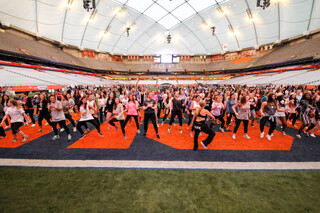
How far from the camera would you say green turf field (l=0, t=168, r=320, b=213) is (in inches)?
→ 98.7

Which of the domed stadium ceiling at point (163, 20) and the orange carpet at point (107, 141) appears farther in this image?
the domed stadium ceiling at point (163, 20)

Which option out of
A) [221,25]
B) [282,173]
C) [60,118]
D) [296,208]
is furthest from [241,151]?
[221,25]

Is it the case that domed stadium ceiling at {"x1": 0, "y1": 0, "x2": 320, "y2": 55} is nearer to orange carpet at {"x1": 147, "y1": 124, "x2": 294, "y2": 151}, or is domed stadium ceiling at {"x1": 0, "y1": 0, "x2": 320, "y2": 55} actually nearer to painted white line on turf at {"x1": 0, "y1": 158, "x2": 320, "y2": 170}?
painted white line on turf at {"x1": 0, "y1": 158, "x2": 320, "y2": 170}

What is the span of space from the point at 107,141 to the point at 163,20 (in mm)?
48193

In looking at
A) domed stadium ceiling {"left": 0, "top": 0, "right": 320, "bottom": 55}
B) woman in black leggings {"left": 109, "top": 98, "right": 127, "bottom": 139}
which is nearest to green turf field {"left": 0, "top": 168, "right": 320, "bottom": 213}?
woman in black leggings {"left": 109, "top": 98, "right": 127, "bottom": 139}

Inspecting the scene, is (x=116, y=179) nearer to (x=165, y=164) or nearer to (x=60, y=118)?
(x=165, y=164)

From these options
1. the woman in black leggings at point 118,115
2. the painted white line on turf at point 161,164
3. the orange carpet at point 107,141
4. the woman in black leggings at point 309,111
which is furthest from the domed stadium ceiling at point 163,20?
the woman in black leggings at point 309,111

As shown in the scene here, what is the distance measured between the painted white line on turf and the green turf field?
0.76 ft

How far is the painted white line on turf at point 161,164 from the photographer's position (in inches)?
149

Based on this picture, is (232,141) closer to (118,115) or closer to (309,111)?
(309,111)

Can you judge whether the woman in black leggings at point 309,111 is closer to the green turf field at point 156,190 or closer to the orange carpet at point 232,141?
the orange carpet at point 232,141

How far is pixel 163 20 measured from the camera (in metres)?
43.3

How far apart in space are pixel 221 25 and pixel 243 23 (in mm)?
5911

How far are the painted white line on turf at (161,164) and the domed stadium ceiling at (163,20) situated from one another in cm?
3783
